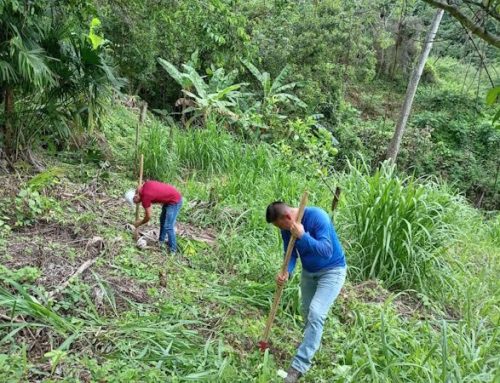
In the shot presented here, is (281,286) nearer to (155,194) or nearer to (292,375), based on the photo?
(292,375)

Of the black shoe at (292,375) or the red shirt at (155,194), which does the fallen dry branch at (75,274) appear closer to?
the red shirt at (155,194)

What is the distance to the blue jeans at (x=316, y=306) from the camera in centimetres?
378

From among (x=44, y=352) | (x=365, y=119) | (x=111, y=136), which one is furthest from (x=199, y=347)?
(x=365, y=119)

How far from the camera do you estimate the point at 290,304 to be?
4812 mm

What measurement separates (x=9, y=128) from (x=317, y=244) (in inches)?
186

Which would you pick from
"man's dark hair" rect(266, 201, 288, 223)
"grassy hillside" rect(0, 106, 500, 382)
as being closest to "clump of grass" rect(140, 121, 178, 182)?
"grassy hillside" rect(0, 106, 500, 382)

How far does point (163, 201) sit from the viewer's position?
556 centimetres

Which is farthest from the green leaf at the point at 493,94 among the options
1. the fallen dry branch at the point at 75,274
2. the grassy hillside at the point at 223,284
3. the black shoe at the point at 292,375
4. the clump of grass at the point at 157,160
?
the clump of grass at the point at 157,160

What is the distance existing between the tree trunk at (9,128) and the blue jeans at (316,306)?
4461 mm

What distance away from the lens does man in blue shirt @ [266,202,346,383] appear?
3.68 meters

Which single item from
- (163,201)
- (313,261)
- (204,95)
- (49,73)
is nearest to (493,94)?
(313,261)

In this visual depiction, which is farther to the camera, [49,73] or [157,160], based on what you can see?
[157,160]

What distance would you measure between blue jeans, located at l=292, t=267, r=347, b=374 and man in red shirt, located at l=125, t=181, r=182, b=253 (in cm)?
204

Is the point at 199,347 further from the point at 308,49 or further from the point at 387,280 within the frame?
the point at 308,49
